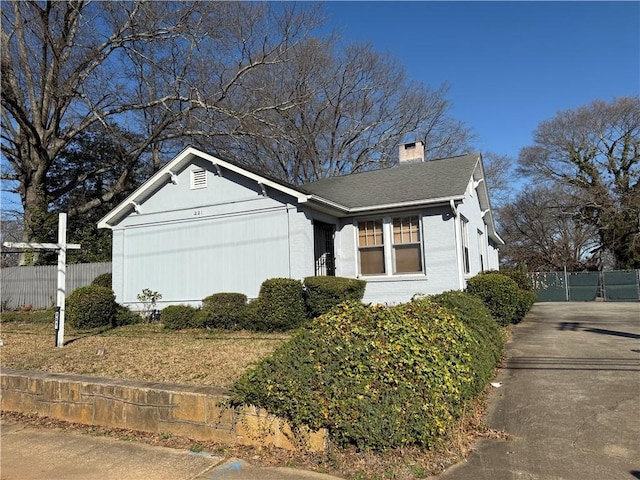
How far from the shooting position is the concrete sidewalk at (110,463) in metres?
3.78

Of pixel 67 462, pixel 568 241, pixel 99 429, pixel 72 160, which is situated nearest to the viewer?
pixel 67 462

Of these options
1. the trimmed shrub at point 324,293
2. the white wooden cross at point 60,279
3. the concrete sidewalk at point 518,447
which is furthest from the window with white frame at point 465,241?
the white wooden cross at point 60,279

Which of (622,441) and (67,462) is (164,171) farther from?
(622,441)

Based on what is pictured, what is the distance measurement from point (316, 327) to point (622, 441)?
10.0 feet

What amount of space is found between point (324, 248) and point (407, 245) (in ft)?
8.25

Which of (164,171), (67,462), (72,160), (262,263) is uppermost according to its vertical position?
(72,160)

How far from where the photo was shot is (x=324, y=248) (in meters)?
13.8

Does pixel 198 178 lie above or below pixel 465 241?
above

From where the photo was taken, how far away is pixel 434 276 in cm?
1252

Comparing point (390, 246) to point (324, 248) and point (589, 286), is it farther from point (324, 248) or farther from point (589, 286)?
point (589, 286)

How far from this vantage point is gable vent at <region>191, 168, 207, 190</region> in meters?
14.0

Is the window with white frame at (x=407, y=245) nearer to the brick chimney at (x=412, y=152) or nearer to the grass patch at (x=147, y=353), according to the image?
the grass patch at (x=147, y=353)

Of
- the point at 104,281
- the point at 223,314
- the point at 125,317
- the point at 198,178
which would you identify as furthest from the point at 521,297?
the point at 104,281

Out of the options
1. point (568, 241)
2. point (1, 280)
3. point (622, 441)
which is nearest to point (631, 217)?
point (568, 241)
